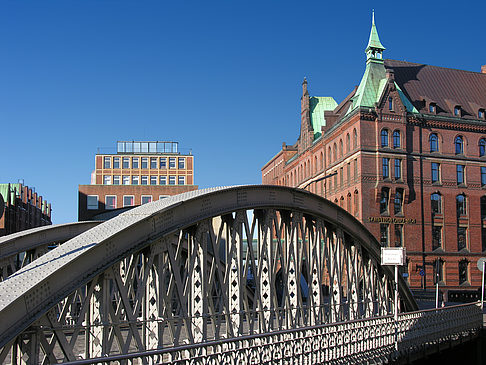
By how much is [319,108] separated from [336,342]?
6260 centimetres

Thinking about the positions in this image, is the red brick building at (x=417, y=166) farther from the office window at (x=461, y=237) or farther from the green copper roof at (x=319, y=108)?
the green copper roof at (x=319, y=108)

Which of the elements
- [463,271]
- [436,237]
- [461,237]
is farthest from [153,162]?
[463,271]

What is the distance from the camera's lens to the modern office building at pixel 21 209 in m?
88.7

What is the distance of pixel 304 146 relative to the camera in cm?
7575

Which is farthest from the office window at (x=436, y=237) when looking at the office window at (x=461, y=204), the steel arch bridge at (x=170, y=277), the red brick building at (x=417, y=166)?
the steel arch bridge at (x=170, y=277)

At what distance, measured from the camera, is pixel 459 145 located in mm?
61812

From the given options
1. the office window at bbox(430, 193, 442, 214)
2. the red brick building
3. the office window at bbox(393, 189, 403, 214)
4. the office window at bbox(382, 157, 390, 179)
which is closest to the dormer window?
the red brick building

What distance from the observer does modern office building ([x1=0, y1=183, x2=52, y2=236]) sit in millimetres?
88650

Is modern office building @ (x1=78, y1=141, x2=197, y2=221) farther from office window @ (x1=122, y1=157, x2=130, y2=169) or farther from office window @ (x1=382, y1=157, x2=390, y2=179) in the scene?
office window @ (x1=382, y1=157, x2=390, y2=179)

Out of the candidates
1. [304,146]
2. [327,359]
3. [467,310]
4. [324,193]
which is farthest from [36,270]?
[304,146]

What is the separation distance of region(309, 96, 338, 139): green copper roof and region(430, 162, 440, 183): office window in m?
15.9

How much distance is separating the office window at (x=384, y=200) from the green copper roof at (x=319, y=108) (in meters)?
16.7

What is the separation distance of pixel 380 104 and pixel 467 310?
35.0 metres

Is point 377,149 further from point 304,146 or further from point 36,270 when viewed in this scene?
point 36,270
